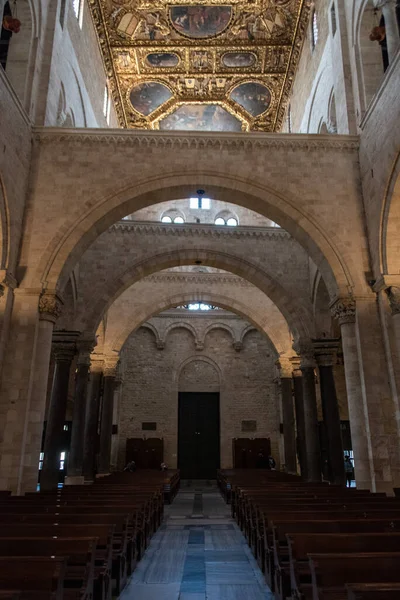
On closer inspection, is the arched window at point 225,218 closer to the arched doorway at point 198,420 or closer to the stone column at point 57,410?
the arched doorway at point 198,420

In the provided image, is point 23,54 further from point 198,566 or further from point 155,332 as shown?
point 155,332

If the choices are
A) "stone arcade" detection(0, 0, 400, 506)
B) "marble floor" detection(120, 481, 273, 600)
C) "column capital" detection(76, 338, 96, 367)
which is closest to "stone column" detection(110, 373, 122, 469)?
"stone arcade" detection(0, 0, 400, 506)

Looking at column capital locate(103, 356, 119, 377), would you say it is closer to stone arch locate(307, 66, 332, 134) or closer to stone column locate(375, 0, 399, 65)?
stone arch locate(307, 66, 332, 134)

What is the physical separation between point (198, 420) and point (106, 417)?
8.97 meters

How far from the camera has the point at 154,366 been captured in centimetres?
2906

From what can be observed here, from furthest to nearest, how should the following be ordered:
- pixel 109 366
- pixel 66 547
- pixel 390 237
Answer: pixel 109 366 < pixel 390 237 < pixel 66 547

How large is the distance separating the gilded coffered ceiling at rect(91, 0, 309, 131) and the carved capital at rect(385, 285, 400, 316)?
1269 cm

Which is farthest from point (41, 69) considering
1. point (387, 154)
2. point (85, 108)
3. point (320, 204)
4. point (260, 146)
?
point (387, 154)

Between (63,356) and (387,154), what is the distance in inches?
458

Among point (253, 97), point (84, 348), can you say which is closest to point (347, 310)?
point (84, 348)

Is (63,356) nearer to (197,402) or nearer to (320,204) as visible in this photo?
(320,204)

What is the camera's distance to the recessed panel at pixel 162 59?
20.7 m

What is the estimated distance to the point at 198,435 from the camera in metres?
28.6

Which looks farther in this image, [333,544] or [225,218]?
[225,218]
